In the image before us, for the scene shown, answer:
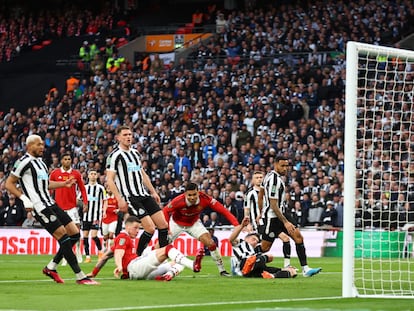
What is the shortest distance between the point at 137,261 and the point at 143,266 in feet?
0.76

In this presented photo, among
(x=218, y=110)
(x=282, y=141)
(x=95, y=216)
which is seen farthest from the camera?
(x=218, y=110)

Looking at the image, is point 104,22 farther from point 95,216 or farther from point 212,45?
point 95,216

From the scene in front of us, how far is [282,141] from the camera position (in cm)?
2989

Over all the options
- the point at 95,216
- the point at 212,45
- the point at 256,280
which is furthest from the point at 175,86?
the point at 256,280

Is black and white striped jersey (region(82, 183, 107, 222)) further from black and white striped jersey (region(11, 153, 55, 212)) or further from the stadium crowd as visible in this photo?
black and white striped jersey (region(11, 153, 55, 212))

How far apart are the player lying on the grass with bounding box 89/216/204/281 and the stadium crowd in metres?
12.0

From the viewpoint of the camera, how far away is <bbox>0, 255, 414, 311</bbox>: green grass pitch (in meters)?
10.7

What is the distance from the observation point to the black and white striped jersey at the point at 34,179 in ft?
45.4

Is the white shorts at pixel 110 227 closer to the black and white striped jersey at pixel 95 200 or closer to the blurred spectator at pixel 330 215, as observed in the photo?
the black and white striped jersey at pixel 95 200


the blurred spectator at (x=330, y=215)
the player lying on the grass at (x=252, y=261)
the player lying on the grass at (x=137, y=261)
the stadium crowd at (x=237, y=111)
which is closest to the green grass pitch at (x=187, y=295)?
the player lying on the grass at (x=137, y=261)

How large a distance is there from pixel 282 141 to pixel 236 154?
4.63 feet

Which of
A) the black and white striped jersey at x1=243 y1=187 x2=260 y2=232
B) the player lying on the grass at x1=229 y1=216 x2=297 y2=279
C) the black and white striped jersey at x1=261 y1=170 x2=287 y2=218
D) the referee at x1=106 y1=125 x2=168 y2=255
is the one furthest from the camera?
the black and white striped jersey at x1=243 y1=187 x2=260 y2=232

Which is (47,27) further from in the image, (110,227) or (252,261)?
(252,261)

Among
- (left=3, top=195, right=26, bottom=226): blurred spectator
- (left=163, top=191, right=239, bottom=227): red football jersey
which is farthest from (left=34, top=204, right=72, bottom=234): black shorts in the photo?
(left=3, top=195, right=26, bottom=226): blurred spectator
